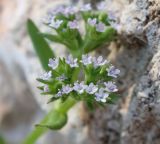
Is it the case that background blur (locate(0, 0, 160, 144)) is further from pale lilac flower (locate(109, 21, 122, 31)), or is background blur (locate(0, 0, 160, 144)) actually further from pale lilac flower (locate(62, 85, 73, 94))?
pale lilac flower (locate(62, 85, 73, 94))

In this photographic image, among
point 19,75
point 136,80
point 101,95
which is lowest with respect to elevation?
point 101,95

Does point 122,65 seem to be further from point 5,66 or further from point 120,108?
point 5,66

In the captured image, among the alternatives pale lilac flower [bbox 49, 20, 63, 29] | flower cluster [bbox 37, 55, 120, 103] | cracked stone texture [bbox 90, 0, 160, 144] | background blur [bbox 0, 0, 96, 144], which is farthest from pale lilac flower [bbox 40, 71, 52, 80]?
background blur [bbox 0, 0, 96, 144]

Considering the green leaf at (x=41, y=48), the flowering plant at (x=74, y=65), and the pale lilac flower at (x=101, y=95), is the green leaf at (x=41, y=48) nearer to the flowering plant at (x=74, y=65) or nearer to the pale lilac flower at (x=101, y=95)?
the flowering plant at (x=74, y=65)

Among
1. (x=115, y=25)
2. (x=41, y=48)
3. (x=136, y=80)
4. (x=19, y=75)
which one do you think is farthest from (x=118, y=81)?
(x=19, y=75)

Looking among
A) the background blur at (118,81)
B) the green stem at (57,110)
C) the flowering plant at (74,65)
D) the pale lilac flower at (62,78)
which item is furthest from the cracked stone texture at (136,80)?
the pale lilac flower at (62,78)

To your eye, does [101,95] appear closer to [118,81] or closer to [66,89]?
[66,89]
